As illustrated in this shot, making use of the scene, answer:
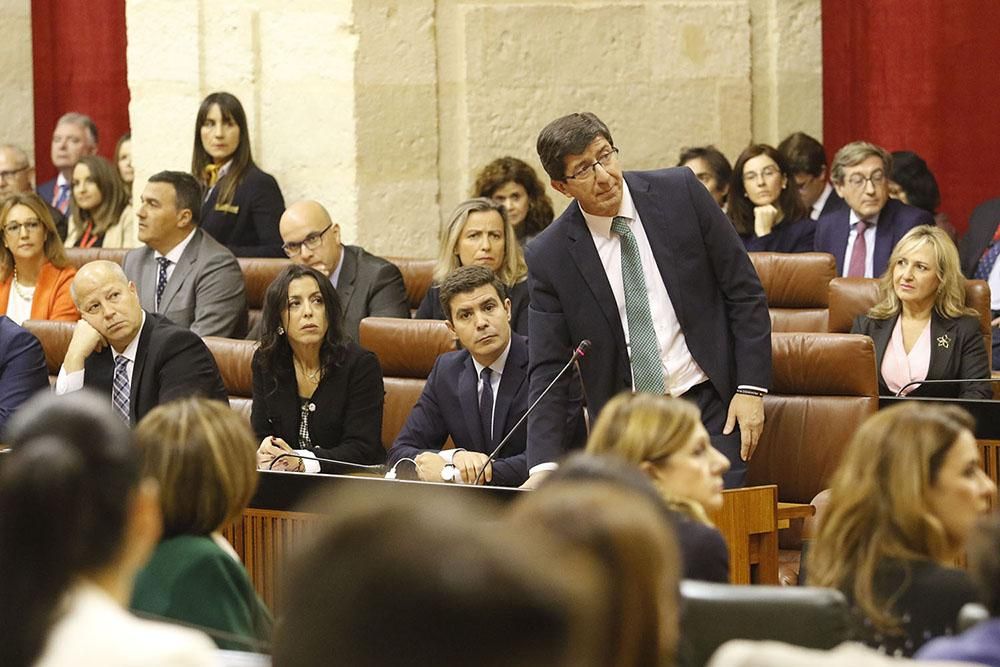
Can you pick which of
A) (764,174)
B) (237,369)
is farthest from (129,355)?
(764,174)

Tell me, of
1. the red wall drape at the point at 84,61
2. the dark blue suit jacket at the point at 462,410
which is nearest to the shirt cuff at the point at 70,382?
the dark blue suit jacket at the point at 462,410

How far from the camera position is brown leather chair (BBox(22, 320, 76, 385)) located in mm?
5363

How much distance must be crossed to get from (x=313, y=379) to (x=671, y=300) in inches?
49.6

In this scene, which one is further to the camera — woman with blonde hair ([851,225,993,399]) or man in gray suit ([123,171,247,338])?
man in gray suit ([123,171,247,338])

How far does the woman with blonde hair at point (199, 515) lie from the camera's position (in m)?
2.28

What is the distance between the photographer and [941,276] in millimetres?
5059

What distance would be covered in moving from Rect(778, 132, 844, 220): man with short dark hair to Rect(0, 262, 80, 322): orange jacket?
9.25ft

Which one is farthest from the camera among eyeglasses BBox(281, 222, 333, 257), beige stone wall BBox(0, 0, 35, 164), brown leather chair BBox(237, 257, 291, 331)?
beige stone wall BBox(0, 0, 35, 164)

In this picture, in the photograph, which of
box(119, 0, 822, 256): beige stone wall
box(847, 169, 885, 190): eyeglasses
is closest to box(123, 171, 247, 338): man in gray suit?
box(119, 0, 822, 256): beige stone wall

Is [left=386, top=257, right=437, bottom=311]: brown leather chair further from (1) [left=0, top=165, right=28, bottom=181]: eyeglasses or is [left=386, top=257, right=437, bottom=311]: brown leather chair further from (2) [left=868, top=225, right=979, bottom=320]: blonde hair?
(1) [left=0, top=165, right=28, bottom=181]: eyeglasses

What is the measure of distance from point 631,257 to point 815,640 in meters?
2.00

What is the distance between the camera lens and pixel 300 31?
647 centimetres

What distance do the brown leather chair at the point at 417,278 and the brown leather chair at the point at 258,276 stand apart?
46 centimetres

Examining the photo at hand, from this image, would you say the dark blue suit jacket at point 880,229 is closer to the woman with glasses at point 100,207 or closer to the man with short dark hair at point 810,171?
the man with short dark hair at point 810,171
